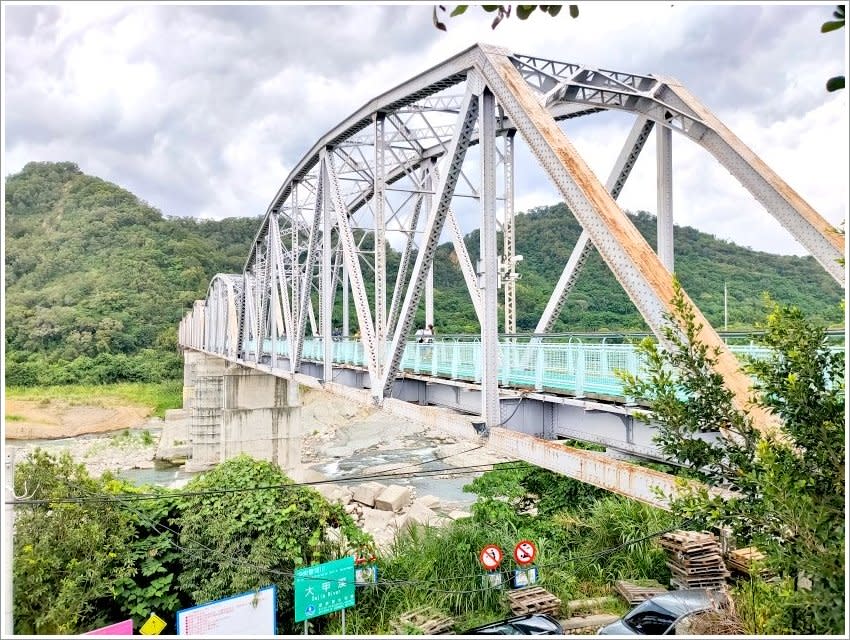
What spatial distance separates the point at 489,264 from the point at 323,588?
5.98 meters

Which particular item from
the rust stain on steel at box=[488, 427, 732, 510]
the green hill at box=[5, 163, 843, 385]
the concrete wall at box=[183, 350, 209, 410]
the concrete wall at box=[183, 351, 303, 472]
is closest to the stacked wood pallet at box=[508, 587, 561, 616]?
the rust stain on steel at box=[488, 427, 732, 510]

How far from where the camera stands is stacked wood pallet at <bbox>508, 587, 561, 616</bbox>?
11.0m

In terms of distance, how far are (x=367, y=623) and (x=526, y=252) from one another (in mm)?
43310

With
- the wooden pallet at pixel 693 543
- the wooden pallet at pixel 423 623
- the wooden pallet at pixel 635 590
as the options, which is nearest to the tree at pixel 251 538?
the wooden pallet at pixel 423 623

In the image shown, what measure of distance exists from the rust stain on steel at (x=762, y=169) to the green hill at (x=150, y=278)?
10499 millimetres

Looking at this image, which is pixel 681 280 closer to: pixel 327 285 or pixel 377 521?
pixel 377 521

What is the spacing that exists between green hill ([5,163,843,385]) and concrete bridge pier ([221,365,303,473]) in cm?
898

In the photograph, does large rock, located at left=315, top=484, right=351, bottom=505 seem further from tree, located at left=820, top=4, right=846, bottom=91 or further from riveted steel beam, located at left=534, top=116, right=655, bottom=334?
tree, located at left=820, top=4, right=846, bottom=91

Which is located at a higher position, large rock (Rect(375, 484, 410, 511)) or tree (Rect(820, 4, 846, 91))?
tree (Rect(820, 4, 846, 91))

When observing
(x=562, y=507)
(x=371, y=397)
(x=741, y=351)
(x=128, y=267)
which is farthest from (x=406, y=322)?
(x=128, y=267)

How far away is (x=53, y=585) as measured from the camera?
9602mm

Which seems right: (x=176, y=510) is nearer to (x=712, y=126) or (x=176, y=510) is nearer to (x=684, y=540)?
(x=684, y=540)

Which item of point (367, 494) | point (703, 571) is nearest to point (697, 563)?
point (703, 571)

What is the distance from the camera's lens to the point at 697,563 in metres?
11.7
